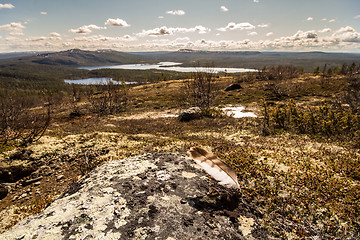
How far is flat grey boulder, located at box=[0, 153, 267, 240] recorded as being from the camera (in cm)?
297

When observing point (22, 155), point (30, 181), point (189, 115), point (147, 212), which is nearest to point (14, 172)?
point (30, 181)

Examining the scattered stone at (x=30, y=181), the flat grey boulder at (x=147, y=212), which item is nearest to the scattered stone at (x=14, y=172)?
the scattered stone at (x=30, y=181)

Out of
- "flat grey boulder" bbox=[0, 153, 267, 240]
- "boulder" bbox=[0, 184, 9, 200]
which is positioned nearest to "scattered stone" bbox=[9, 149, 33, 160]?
"boulder" bbox=[0, 184, 9, 200]

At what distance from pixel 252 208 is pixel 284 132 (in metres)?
13.3

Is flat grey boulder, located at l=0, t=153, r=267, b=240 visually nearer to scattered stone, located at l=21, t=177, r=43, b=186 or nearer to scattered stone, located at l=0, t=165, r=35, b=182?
scattered stone, located at l=21, t=177, r=43, b=186

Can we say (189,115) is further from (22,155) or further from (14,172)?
(14,172)

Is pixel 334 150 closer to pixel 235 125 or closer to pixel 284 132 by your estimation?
pixel 284 132

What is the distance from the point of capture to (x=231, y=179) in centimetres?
411

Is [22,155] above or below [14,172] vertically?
above

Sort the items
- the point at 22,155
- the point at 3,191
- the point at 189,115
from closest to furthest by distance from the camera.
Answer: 1. the point at 3,191
2. the point at 22,155
3. the point at 189,115

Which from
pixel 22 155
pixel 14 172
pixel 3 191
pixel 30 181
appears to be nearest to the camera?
pixel 3 191

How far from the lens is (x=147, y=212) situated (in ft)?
11.1

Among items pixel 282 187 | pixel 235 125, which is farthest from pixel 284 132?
pixel 282 187

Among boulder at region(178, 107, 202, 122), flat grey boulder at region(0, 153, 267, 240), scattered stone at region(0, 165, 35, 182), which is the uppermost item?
flat grey boulder at region(0, 153, 267, 240)
